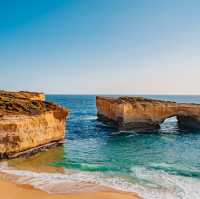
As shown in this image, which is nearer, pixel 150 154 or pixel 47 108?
pixel 150 154

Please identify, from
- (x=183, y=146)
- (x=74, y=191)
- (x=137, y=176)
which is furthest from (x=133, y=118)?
(x=74, y=191)

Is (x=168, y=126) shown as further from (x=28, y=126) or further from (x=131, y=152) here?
(x=28, y=126)

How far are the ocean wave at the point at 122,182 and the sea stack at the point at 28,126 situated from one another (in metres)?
2.58

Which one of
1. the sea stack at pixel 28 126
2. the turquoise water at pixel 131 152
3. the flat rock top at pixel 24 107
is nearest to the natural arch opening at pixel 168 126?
the turquoise water at pixel 131 152

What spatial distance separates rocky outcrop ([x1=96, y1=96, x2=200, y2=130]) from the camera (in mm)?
36281

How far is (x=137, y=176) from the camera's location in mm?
16719

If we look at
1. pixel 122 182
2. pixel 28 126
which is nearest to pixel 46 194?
pixel 122 182

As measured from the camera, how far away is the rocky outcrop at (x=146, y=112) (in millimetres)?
36281

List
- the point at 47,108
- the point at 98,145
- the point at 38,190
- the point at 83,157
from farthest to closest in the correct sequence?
1. the point at 98,145
2. the point at 47,108
3. the point at 83,157
4. the point at 38,190

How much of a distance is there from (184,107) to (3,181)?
95.4 ft

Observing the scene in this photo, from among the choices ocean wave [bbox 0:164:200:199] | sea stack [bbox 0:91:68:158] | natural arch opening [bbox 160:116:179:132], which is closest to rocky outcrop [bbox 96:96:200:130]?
natural arch opening [bbox 160:116:179:132]

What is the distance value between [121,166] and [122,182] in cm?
372

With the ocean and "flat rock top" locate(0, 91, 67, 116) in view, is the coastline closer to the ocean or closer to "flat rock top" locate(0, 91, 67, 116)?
the ocean

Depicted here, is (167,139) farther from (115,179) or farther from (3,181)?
(3,181)
